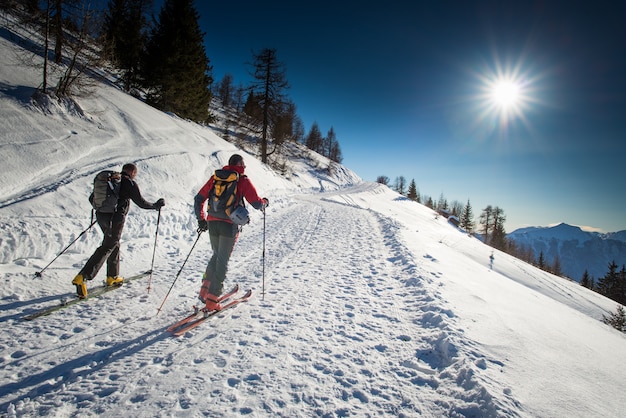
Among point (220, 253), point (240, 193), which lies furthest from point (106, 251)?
point (240, 193)

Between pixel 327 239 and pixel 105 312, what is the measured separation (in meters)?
6.60

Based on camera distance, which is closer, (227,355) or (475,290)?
(227,355)

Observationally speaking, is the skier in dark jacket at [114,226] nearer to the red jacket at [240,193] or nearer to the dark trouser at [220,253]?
the red jacket at [240,193]

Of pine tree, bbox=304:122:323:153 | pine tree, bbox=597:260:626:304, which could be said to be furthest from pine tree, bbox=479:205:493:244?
pine tree, bbox=304:122:323:153

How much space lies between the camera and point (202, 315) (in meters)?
4.15

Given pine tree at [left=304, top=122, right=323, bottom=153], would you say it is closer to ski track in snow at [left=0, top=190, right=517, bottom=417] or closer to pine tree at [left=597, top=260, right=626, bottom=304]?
pine tree at [left=597, top=260, right=626, bottom=304]

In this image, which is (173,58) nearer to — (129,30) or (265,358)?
(129,30)

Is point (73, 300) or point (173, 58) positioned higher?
point (173, 58)

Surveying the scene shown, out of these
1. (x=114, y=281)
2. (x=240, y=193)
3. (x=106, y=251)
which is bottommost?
(x=114, y=281)

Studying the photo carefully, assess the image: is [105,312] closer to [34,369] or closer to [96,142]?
[34,369]

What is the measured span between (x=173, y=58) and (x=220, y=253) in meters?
22.1

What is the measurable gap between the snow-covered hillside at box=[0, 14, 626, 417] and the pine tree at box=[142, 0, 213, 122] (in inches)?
521

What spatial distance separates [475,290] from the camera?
229 inches

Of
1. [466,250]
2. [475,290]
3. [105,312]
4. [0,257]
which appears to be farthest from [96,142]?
[466,250]
